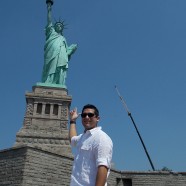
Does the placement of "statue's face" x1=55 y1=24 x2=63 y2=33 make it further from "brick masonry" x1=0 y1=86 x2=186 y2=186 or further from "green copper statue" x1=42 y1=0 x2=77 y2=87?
"brick masonry" x1=0 y1=86 x2=186 y2=186

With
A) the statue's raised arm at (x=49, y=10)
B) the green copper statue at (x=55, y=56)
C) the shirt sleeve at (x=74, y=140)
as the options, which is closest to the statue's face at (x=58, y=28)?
the green copper statue at (x=55, y=56)

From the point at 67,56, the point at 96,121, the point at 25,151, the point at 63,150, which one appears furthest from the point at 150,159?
the point at 96,121

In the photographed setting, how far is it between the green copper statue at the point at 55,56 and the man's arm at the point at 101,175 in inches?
1221

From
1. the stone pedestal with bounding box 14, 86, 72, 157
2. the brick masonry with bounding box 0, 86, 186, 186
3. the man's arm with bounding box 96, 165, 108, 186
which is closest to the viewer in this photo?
the man's arm with bounding box 96, 165, 108, 186

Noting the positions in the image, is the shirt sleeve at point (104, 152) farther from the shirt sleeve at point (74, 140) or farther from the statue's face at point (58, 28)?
the statue's face at point (58, 28)

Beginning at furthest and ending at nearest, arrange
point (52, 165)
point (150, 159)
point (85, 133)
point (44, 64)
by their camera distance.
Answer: point (44, 64) < point (150, 159) < point (52, 165) < point (85, 133)

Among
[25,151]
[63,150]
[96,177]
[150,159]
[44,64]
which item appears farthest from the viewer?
[44,64]

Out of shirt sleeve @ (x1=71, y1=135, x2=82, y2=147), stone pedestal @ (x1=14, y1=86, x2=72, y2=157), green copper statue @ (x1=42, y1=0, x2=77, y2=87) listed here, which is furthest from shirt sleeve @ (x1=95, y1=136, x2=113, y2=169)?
green copper statue @ (x1=42, y1=0, x2=77, y2=87)

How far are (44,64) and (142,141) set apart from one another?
50.6 ft

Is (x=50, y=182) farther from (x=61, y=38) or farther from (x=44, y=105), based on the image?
(x=61, y=38)

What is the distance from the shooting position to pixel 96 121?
353 centimetres

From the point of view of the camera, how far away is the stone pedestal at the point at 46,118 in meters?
28.8

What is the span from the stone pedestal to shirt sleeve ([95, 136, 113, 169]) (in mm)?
25586

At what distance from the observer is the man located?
3.03 meters
